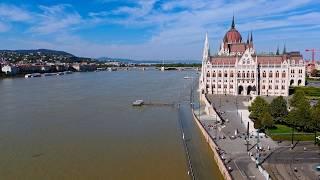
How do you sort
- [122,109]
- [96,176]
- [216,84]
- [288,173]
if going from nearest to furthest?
1. [288,173]
2. [96,176]
3. [122,109]
4. [216,84]

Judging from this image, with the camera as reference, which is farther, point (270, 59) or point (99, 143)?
point (270, 59)

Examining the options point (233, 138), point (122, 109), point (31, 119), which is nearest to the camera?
point (233, 138)

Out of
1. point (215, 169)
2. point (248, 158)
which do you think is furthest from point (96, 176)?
point (248, 158)

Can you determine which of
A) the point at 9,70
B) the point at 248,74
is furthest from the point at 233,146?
the point at 9,70

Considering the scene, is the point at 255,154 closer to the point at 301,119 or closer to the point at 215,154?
the point at 215,154

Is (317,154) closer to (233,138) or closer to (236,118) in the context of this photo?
(233,138)

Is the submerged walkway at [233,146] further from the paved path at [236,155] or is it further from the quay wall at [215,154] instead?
the quay wall at [215,154]

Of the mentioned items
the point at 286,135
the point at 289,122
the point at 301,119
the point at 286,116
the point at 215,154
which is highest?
the point at 301,119

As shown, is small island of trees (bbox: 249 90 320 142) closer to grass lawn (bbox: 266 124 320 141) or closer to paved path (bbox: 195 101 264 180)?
grass lawn (bbox: 266 124 320 141)

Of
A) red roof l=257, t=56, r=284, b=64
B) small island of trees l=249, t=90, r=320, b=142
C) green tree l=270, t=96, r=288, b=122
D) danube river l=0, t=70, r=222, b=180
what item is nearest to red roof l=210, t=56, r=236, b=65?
red roof l=257, t=56, r=284, b=64

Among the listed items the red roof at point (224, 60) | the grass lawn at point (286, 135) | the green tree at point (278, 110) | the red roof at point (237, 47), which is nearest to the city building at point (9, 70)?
the red roof at point (237, 47)

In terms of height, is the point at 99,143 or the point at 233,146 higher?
the point at 233,146
